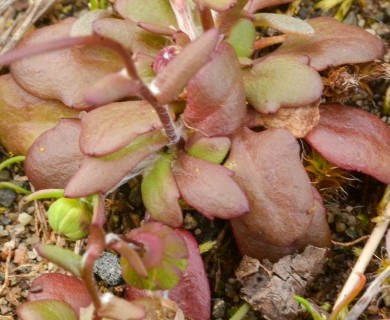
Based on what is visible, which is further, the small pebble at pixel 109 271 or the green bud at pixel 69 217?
the small pebble at pixel 109 271

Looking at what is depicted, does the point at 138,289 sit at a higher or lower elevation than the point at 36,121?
lower

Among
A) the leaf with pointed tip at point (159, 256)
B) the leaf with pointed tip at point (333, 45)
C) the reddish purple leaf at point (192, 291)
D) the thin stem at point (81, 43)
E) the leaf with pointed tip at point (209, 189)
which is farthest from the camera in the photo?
the leaf with pointed tip at point (333, 45)

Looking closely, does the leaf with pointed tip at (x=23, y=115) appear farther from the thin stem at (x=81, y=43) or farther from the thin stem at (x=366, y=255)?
the thin stem at (x=366, y=255)

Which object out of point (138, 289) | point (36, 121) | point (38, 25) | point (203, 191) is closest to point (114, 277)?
point (138, 289)

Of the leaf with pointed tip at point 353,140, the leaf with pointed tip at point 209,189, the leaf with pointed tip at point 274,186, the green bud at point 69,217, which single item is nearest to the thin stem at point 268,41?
the leaf with pointed tip at point 353,140

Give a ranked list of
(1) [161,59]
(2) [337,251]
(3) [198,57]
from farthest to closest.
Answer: (2) [337,251] < (1) [161,59] < (3) [198,57]

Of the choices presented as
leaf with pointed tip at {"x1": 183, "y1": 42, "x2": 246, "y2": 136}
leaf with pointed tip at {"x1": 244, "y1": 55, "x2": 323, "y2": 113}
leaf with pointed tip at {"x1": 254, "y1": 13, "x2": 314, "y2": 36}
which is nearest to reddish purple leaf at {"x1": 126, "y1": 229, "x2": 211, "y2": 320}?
leaf with pointed tip at {"x1": 183, "y1": 42, "x2": 246, "y2": 136}

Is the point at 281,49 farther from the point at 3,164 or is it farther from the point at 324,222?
the point at 3,164
